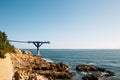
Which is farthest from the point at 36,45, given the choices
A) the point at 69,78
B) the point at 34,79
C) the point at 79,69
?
the point at 34,79

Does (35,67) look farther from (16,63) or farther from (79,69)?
(79,69)

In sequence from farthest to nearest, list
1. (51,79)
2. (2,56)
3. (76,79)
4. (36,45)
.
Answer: (36,45)
(76,79)
(51,79)
(2,56)

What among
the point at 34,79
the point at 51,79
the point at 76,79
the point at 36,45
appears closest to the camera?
the point at 34,79

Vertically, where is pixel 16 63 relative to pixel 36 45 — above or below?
below

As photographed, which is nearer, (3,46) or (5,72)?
(5,72)

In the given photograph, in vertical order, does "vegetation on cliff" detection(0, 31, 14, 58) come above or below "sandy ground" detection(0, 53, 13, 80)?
above

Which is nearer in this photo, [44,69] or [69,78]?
[69,78]

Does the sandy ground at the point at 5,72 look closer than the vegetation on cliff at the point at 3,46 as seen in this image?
Yes

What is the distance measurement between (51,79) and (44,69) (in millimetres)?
13034

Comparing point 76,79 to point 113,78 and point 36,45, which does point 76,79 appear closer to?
point 113,78

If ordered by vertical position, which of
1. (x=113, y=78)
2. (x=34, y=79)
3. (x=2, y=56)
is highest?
(x=2, y=56)

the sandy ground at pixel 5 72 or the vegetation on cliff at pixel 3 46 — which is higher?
the vegetation on cliff at pixel 3 46

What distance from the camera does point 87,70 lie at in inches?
2172

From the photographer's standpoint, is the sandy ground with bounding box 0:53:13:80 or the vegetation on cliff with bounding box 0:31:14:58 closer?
the sandy ground with bounding box 0:53:13:80
